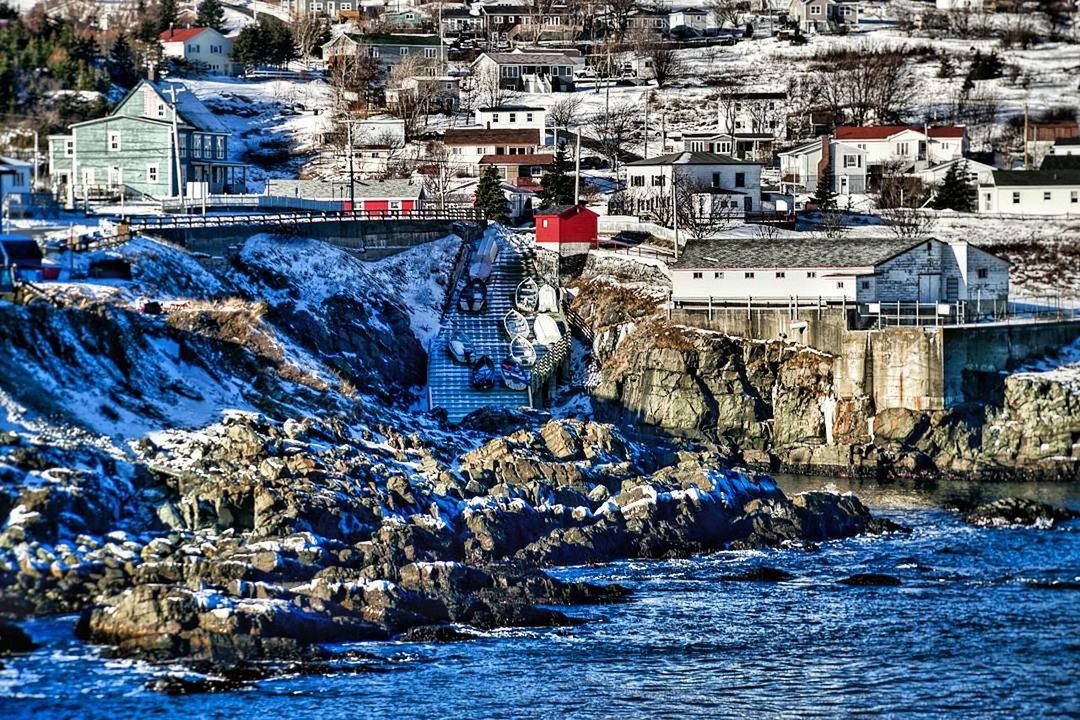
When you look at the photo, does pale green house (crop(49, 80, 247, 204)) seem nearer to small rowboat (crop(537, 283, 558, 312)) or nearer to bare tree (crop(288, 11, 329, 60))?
small rowboat (crop(537, 283, 558, 312))

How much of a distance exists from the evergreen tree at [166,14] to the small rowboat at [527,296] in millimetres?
64817

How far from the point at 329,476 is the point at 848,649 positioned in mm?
13638

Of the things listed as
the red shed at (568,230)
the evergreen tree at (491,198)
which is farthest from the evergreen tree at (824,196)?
the red shed at (568,230)

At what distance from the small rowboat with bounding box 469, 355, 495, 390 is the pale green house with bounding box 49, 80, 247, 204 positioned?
19900mm

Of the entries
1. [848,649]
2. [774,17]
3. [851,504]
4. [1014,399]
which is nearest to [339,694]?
[848,649]

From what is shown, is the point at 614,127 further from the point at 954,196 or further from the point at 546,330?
the point at 546,330

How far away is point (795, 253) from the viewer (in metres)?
68.4

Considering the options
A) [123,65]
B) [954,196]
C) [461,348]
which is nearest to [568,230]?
[461,348]

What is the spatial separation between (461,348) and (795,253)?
11715 mm

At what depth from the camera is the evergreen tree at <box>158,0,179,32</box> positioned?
13262cm

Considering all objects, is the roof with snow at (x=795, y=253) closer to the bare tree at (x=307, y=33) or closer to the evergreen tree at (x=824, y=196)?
the evergreen tree at (x=824, y=196)

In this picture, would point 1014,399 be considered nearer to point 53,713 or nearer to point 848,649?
point 848,649

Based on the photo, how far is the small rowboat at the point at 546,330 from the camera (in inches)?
2692

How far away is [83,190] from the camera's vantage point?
258ft
